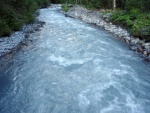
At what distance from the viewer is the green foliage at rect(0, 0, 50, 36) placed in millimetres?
14641

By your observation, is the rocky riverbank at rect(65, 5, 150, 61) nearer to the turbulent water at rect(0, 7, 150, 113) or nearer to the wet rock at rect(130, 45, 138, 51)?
the wet rock at rect(130, 45, 138, 51)

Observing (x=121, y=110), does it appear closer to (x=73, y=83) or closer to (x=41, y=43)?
(x=73, y=83)

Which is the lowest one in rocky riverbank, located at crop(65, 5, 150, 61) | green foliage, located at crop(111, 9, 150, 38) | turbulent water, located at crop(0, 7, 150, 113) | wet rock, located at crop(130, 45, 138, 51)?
turbulent water, located at crop(0, 7, 150, 113)

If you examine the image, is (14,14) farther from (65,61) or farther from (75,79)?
(75,79)

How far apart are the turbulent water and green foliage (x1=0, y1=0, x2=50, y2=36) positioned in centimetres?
251

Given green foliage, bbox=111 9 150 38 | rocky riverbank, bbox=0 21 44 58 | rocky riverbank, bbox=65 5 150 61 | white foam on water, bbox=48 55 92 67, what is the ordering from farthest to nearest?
green foliage, bbox=111 9 150 38 → rocky riverbank, bbox=0 21 44 58 → rocky riverbank, bbox=65 5 150 61 → white foam on water, bbox=48 55 92 67

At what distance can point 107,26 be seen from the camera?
17.9 meters

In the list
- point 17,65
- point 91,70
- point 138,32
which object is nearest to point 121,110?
point 91,70

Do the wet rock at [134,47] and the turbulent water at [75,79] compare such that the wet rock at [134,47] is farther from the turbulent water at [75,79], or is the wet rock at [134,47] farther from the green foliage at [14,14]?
the green foliage at [14,14]

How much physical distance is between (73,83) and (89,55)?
10.6 feet

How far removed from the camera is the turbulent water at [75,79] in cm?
749

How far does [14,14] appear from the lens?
675 inches

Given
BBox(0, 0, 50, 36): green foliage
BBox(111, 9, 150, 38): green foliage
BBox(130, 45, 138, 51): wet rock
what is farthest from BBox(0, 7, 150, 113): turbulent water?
BBox(0, 0, 50, 36): green foliage

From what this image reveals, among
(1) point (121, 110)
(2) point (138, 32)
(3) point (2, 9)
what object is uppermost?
(3) point (2, 9)
